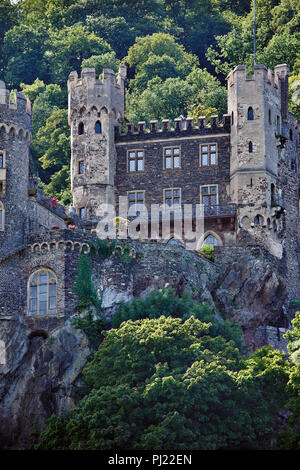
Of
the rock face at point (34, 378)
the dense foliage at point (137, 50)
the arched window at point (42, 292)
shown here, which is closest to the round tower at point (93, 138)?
the dense foliage at point (137, 50)

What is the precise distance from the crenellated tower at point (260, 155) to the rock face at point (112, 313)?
312 cm

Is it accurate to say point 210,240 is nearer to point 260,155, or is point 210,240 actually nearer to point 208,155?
point 208,155

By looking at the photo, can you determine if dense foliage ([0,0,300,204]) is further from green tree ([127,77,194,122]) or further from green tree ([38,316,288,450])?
green tree ([38,316,288,450])

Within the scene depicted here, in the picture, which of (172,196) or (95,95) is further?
(95,95)

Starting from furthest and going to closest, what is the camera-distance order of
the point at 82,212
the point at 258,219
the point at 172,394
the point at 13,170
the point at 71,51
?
the point at 71,51 → the point at 82,212 → the point at 258,219 → the point at 13,170 → the point at 172,394

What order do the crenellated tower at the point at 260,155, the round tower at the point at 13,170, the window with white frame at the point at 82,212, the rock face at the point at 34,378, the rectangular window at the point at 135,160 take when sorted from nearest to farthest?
1. the rock face at the point at 34,378
2. the round tower at the point at 13,170
3. the crenellated tower at the point at 260,155
4. the window with white frame at the point at 82,212
5. the rectangular window at the point at 135,160

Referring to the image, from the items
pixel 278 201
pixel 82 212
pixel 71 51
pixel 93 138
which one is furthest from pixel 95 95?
pixel 71 51

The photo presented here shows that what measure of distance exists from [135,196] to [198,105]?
18.7m

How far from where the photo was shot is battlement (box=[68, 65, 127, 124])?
7825 centimetres

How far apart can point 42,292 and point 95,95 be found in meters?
19.3

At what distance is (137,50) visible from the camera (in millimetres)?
108000

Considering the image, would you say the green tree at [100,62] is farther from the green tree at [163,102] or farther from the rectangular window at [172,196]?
the rectangular window at [172,196]

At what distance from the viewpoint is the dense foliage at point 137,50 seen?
9569 cm

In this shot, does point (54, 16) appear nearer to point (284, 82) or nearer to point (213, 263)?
point (284, 82)
